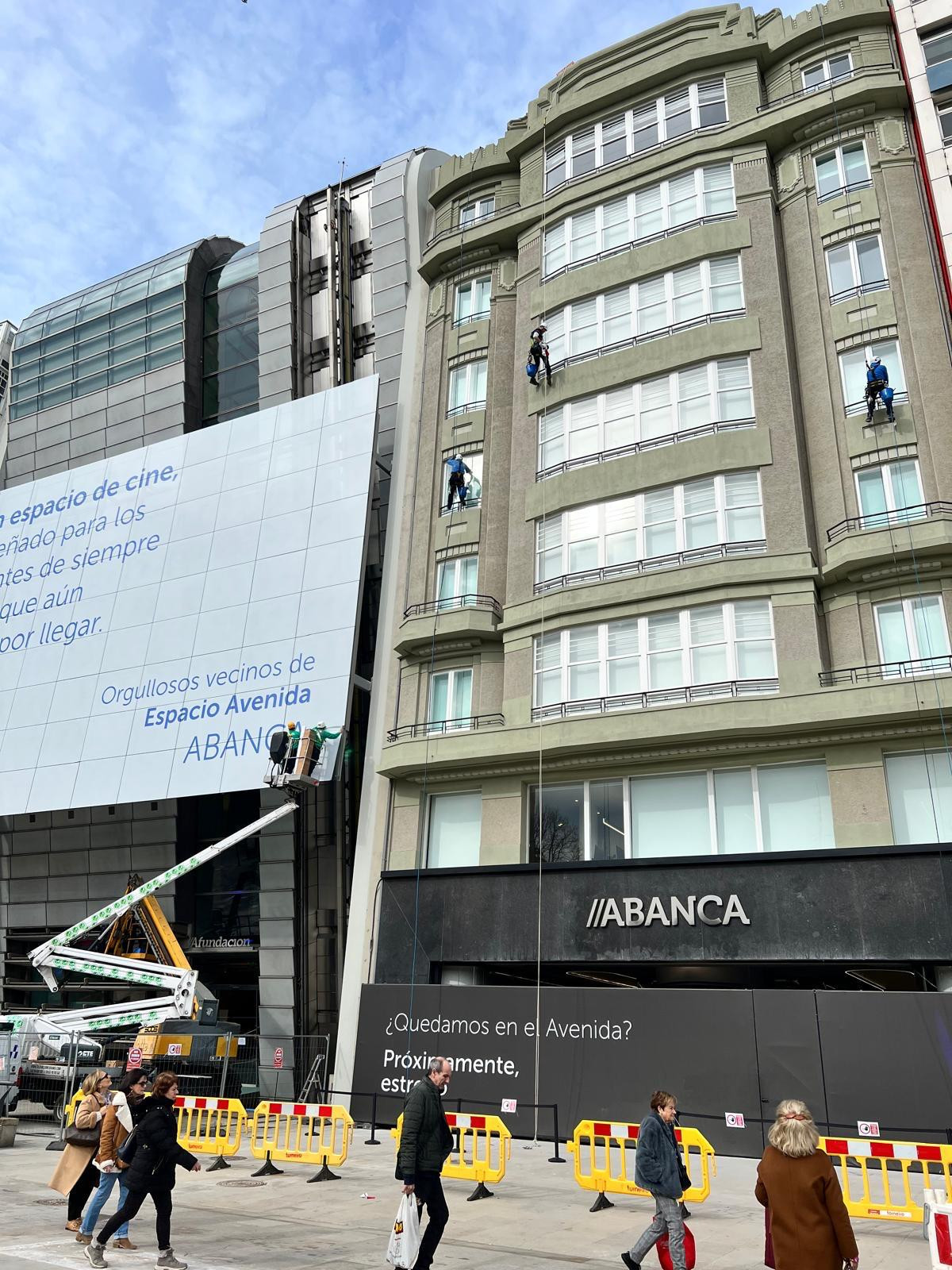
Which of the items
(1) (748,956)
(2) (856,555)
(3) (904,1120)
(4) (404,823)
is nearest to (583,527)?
(2) (856,555)

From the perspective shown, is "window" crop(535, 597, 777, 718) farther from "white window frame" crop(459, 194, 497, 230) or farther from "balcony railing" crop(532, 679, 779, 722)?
"white window frame" crop(459, 194, 497, 230)

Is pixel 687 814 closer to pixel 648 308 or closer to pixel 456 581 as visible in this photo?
pixel 456 581

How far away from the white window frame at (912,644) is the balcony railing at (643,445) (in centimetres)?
547

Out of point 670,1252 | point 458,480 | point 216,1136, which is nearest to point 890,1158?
point 670,1252

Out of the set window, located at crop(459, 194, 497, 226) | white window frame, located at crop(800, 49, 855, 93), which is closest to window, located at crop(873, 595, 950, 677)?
white window frame, located at crop(800, 49, 855, 93)

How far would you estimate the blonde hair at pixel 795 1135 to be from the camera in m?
6.23

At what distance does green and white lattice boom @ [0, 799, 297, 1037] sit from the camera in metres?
24.4

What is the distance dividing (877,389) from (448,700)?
1281 cm

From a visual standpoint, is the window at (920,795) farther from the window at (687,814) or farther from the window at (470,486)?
the window at (470,486)

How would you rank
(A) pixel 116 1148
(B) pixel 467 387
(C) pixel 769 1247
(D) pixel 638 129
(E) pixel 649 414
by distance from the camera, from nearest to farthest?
(C) pixel 769 1247 → (A) pixel 116 1148 → (E) pixel 649 414 → (D) pixel 638 129 → (B) pixel 467 387

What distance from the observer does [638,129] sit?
28.7 m

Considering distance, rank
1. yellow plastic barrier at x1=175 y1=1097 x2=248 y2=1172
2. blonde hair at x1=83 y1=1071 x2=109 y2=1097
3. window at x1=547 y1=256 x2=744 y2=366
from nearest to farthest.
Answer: blonde hair at x1=83 y1=1071 x2=109 y2=1097, yellow plastic barrier at x1=175 y1=1097 x2=248 y2=1172, window at x1=547 y1=256 x2=744 y2=366

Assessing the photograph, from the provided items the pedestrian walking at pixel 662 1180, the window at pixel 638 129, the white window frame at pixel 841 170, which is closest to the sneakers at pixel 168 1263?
the pedestrian walking at pixel 662 1180

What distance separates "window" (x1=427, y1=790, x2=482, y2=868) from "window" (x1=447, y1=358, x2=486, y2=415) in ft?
38.1
